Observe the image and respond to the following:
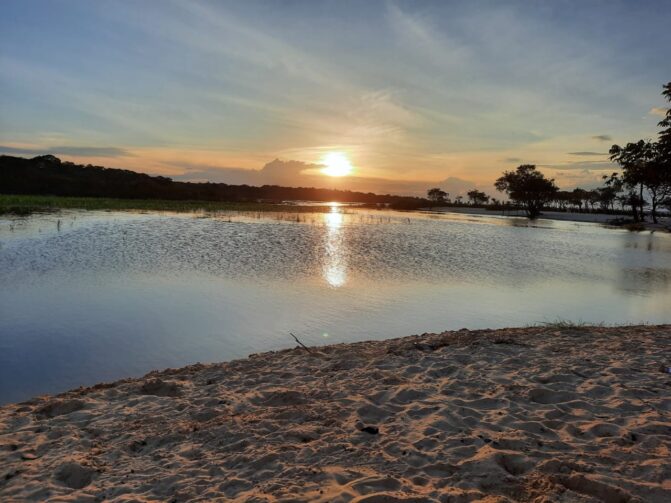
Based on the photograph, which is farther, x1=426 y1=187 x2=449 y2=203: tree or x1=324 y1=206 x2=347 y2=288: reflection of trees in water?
x1=426 y1=187 x2=449 y2=203: tree

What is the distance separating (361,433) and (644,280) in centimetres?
1920

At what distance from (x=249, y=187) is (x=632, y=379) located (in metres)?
181

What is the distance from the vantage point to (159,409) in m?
6.19

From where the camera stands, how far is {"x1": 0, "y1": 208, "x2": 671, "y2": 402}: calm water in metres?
9.42

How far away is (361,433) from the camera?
5.34 metres

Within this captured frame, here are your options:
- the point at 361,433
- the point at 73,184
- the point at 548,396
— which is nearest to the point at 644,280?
the point at 548,396


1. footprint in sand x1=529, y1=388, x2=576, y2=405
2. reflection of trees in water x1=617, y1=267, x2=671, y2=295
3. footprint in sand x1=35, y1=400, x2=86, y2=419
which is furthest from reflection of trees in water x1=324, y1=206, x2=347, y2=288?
reflection of trees in water x1=617, y1=267, x2=671, y2=295

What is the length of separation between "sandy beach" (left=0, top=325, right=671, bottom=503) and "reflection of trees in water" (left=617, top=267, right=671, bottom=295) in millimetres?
10837

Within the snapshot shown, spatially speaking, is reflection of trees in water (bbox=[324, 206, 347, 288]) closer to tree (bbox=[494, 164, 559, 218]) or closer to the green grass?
the green grass

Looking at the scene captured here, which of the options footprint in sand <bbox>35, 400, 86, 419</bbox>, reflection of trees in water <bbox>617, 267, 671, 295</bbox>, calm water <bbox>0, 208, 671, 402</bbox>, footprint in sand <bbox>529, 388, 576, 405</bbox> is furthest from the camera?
reflection of trees in water <bbox>617, 267, 671, 295</bbox>

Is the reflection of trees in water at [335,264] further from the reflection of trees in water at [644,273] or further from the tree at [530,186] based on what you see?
the tree at [530,186]

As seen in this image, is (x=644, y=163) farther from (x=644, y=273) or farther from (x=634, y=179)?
(x=644, y=273)

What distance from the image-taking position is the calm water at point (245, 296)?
9.42 meters

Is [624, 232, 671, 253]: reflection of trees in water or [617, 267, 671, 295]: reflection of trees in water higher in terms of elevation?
[624, 232, 671, 253]: reflection of trees in water
